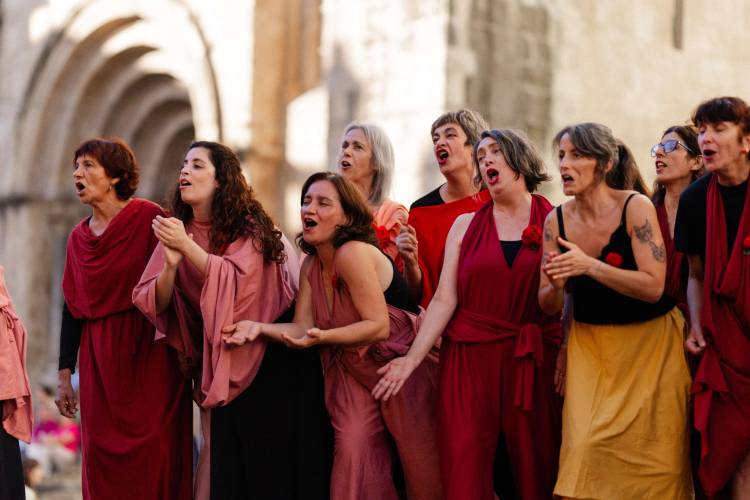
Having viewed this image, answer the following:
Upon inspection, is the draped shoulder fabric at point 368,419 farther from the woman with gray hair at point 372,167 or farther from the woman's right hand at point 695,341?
the woman's right hand at point 695,341

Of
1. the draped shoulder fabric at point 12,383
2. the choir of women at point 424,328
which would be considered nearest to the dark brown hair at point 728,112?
the choir of women at point 424,328

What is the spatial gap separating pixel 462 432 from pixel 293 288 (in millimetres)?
1210

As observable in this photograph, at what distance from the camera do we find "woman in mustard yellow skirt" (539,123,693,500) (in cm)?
411

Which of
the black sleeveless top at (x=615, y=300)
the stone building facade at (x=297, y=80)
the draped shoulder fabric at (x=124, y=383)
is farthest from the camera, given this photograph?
the stone building facade at (x=297, y=80)

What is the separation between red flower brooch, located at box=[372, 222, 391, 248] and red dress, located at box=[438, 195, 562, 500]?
75cm

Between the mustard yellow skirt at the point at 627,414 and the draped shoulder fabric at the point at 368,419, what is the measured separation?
743 mm

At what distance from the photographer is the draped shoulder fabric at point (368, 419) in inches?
181

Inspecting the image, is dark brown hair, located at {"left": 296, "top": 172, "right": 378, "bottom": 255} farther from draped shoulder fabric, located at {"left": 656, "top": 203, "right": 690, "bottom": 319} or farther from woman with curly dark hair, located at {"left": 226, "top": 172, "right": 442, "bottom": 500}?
draped shoulder fabric, located at {"left": 656, "top": 203, "right": 690, "bottom": 319}

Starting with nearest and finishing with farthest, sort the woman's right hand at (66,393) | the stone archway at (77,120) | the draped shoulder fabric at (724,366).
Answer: the draped shoulder fabric at (724,366), the woman's right hand at (66,393), the stone archway at (77,120)

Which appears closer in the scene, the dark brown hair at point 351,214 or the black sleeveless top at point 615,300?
the black sleeveless top at point 615,300

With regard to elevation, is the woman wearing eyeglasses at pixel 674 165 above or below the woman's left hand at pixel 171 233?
above

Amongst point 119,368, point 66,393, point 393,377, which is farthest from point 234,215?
point 66,393

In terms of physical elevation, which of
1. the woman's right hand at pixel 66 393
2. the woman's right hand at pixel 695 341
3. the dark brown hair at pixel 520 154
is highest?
the dark brown hair at pixel 520 154

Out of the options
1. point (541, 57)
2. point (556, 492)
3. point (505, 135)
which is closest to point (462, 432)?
point (556, 492)
